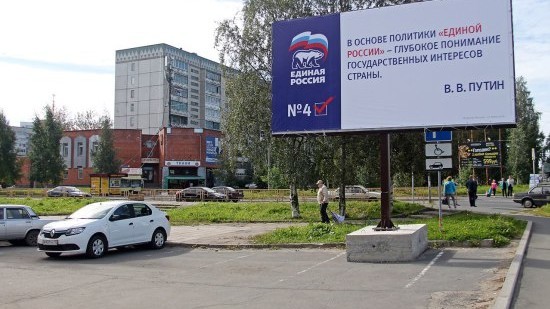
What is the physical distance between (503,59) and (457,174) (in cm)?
5213

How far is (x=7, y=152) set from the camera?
65.6 m

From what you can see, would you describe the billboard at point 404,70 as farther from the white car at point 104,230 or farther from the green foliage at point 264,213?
the green foliage at point 264,213

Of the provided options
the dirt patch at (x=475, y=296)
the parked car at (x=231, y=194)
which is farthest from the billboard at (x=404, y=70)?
the parked car at (x=231, y=194)

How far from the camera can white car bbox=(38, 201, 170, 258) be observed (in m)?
13.6

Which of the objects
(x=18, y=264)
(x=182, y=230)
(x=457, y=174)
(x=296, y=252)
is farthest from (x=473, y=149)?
(x=18, y=264)

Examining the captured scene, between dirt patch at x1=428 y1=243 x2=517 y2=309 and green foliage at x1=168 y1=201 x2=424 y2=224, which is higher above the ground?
green foliage at x1=168 y1=201 x2=424 y2=224

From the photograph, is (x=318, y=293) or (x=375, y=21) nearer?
(x=318, y=293)

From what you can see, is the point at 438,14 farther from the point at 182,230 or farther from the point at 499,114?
the point at 182,230

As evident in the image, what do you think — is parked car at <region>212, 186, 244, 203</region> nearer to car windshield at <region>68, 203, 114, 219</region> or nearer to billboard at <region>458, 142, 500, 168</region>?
billboard at <region>458, 142, 500, 168</region>

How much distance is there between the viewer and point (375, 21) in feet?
50.1

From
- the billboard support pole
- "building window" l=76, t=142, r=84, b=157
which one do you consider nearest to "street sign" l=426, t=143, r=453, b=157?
the billboard support pole

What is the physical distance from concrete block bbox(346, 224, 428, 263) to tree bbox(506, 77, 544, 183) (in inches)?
2057

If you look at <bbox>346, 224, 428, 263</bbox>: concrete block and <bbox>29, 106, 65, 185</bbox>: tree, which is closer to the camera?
<bbox>346, 224, 428, 263</bbox>: concrete block

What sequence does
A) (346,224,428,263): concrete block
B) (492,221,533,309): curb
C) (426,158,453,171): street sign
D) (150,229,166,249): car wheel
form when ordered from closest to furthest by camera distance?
(492,221,533,309): curb
(346,224,428,263): concrete block
(426,158,453,171): street sign
(150,229,166,249): car wheel
